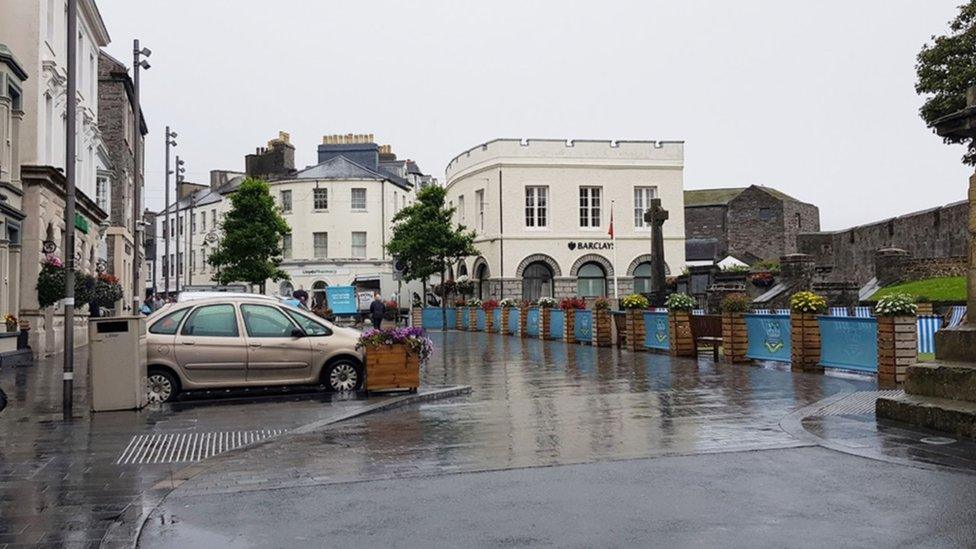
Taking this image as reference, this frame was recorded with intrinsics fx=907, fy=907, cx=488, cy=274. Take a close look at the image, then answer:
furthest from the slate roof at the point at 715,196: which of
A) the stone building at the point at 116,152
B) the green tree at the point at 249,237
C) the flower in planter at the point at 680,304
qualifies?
the flower in planter at the point at 680,304

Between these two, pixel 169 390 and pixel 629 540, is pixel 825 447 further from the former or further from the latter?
pixel 169 390

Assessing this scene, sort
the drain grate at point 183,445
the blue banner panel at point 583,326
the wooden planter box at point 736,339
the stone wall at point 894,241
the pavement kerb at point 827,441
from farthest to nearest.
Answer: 1. the stone wall at point 894,241
2. the blue banner panel at point 583,326
3. the wooden planter box at point 736,339
4. the drain grate at point 183,445
5. the pavement kerb at point 827,441

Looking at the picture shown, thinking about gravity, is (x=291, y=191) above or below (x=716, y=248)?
above

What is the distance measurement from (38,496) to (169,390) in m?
6.37

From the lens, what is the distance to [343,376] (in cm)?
1420

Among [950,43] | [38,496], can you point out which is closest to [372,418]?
[38,496]

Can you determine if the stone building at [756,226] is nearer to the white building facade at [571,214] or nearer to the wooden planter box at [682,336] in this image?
the white building facade at [571,214]

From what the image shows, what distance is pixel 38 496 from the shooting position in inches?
276

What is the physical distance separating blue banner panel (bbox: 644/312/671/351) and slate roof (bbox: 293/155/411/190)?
4252 centimetres

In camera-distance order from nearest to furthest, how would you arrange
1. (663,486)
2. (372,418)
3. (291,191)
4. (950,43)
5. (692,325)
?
(663,486) < (372,418) < (692,325) < (950,43) < (291,191)

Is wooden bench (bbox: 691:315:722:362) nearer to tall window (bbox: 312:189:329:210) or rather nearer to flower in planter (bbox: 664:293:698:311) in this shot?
flower in planter (bbox: 664:293:698:311)

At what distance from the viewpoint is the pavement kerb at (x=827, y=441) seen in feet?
24.6

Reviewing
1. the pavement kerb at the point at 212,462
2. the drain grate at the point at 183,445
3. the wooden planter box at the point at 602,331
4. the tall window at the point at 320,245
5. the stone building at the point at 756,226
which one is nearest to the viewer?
the pavement kerb at the point at 212,462

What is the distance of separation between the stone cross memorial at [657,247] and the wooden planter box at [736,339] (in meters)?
13.2
